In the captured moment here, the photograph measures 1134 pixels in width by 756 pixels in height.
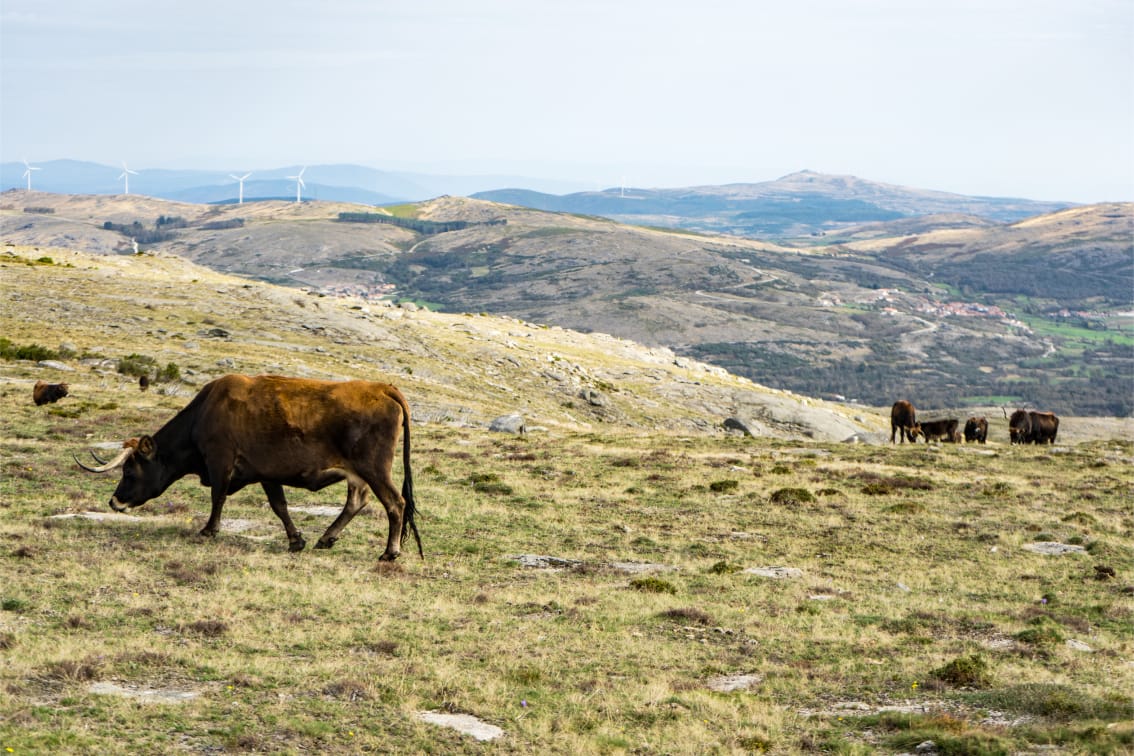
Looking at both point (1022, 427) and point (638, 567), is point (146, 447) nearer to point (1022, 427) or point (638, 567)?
point (638, 567)

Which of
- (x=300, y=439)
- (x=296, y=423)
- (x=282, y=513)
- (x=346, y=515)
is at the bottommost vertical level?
(x=346, y=515)

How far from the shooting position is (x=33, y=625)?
41.5ft

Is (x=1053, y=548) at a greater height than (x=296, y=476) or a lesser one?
lesser

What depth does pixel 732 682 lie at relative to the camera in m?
13.4

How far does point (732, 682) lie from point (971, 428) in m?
46.8

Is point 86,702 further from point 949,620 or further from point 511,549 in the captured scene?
point 949,620

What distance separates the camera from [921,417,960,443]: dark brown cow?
54.5m

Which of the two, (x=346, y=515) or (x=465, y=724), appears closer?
(x=465, y=724)

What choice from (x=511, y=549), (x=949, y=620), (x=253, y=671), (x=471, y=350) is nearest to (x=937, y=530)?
(x=949, y=620)

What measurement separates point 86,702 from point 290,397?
8488 mm

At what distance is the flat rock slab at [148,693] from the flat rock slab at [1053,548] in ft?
68.4

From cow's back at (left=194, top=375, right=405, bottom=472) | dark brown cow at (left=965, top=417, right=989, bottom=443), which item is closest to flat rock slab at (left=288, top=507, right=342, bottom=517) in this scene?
cow's back at (left=194, top=375, right=405, bottom=472)

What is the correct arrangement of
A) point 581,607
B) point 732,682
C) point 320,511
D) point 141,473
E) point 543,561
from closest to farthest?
point 732,682 → point 581,607 → point 141,473 → point 543,561 → point 320,511

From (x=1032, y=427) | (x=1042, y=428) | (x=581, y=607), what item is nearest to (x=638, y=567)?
(x=581, y=607)
